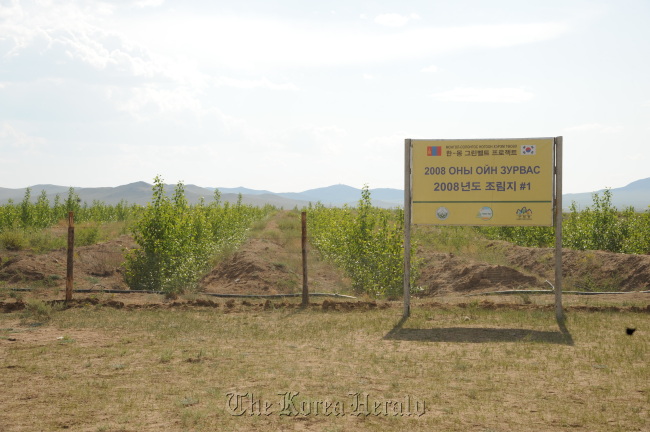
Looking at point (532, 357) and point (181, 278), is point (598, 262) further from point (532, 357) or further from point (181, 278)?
point (181, 278)

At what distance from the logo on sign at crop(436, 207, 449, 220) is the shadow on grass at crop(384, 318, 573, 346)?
7.67 ft

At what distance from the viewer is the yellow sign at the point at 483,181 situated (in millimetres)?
11812

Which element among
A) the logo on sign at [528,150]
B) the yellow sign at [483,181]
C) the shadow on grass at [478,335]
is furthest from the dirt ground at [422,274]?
the shadow on grass at [478,335]

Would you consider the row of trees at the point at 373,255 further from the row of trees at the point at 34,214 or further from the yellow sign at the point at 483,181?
the row of trees at the point at 34,214

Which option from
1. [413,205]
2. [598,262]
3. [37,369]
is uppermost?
[413,205]

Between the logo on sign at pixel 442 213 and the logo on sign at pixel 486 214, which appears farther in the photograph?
the logo on sign at pixel 442 213

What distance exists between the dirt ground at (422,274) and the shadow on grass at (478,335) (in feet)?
18.1

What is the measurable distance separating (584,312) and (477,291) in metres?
4.00

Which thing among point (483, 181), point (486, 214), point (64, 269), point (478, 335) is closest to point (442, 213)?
point (486, 214)

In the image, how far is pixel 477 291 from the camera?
Answer: 16.1m

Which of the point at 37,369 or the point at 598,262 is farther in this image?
the point at 598,262

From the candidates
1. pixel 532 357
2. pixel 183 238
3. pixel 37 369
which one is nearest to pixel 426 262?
pixel 183 238

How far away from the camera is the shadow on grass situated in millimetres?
9805

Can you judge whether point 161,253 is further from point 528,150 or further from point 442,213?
point 528,150
